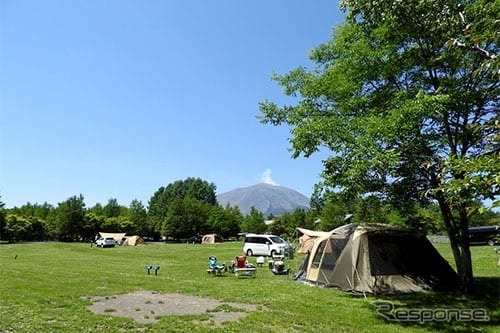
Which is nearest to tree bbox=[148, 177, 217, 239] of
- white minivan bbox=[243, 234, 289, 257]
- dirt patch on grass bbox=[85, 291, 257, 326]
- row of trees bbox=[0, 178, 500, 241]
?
row of trees bbox=[0, 178, 500, 241]

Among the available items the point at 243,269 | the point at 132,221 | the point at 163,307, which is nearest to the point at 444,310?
the point at 163,307

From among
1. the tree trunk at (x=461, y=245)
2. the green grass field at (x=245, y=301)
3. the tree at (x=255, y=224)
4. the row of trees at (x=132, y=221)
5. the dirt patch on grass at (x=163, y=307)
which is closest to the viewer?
the green grass field at (x=245, y=301)

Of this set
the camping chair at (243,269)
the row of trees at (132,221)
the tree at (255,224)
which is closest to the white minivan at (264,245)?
the camping chair at (243,269)

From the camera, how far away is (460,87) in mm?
11633

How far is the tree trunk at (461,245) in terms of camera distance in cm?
1219

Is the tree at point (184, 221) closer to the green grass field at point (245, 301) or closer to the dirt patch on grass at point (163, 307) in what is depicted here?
the green grass field at point (245, 301)

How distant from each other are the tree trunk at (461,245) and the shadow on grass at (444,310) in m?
0.44

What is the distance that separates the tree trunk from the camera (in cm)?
1219

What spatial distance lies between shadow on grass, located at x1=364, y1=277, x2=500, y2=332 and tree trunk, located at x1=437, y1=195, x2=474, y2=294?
0.44 m

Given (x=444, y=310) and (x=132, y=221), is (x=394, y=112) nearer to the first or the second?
(x=444, y=310)

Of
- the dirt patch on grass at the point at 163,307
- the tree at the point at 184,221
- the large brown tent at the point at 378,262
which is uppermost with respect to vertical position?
the tree at the point at 184,221

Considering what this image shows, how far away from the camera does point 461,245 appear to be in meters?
12.3

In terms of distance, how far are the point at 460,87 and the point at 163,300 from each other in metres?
11.7

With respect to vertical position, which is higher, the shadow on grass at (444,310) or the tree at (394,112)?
the tree at (394,112)
